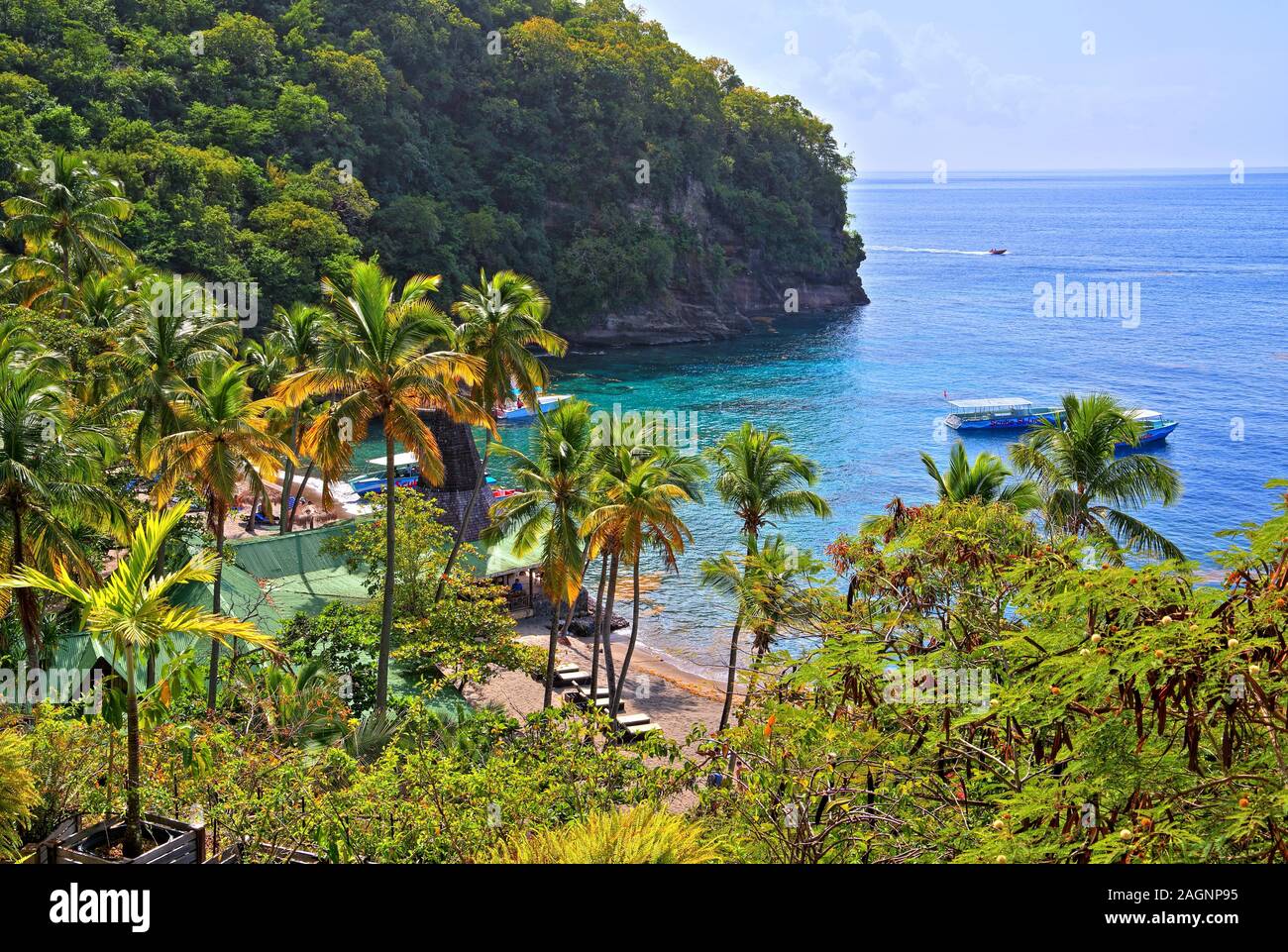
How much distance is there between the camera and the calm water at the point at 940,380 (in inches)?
2074

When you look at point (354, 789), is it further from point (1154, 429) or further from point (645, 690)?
point (1154, 429)

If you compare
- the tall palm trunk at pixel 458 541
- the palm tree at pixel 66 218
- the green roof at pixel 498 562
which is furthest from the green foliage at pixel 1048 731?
the palm tree at pixel 66 218

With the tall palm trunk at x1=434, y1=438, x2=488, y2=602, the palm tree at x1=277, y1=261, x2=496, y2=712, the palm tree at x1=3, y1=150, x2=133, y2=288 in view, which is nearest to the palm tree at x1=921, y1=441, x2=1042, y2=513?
the tall palm trunk at x1=434, y1=438, x2=488, y2=602

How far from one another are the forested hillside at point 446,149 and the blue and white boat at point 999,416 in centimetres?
3316

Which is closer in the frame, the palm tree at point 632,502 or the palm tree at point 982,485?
the palm tree at point 632,502

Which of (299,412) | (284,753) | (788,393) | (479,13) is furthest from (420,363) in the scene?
Result: (479,13)

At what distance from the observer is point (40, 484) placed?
18062mm

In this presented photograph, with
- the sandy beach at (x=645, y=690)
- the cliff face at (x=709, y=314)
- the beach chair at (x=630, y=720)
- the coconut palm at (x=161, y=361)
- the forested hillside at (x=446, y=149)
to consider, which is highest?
the forested hillside at (x=446, y=149)

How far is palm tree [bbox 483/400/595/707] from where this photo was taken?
2598 centimetres

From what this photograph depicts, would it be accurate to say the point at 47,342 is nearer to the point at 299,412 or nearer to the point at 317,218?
the point at 299,412

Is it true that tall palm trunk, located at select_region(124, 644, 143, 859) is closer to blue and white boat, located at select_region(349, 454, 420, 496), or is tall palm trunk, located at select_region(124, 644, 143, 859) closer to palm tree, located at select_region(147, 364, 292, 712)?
palm tree, located at select_region(147, 364, 292, 712)

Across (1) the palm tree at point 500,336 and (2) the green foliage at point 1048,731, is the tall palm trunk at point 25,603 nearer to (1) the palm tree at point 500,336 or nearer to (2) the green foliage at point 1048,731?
(2) the green foliage at point 1048,731

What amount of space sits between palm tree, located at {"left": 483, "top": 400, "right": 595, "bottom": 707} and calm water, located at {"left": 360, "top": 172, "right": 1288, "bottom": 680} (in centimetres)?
1372

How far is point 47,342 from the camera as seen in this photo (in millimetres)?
30609
